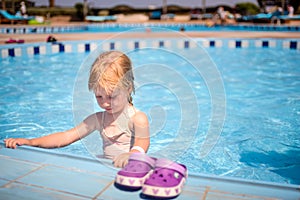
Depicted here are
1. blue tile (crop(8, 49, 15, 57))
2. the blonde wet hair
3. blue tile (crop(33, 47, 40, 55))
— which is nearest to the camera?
the blonde wet hair

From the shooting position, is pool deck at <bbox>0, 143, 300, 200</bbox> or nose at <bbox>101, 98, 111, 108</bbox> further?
nose at <bbox>101, 98, 111, 108</bbox>

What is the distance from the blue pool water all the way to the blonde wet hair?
15.2 inches

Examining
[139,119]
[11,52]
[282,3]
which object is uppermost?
[282,3]

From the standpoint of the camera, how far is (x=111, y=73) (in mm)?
1943

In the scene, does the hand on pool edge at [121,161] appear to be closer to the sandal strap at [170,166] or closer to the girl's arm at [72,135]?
the sandal strap at [170,166]

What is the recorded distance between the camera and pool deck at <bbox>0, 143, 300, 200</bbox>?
1.54 meters

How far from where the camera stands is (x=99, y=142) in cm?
244

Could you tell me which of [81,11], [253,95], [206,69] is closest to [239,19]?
[81,11]

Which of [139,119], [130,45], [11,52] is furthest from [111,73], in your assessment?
[130,45]

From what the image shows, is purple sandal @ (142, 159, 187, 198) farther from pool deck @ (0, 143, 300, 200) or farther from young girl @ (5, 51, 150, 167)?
young girl @ (5, 51, 150, 167)

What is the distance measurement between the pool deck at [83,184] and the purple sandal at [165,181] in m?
0.05

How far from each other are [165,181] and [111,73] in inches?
28.5

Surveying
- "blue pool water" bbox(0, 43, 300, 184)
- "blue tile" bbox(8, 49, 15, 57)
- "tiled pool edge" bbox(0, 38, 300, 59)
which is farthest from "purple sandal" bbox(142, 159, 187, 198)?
"blue tile" bbox(8, 49, 15, 57)

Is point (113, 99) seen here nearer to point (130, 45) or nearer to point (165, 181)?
point (165, 181)
